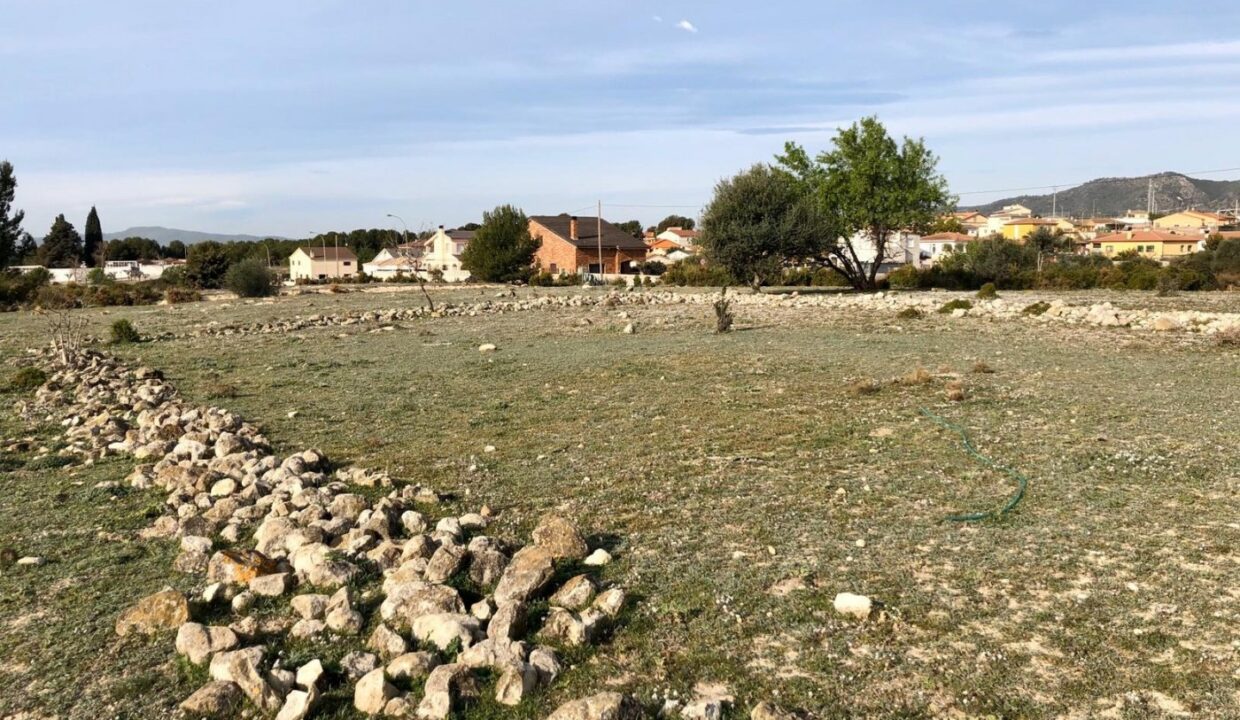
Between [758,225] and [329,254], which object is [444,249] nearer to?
[329,254]

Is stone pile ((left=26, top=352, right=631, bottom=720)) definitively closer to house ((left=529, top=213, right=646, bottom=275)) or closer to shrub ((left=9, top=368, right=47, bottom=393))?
shrub ((left=9, top=368, right=47, bottom=393))

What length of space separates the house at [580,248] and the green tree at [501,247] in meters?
14.5

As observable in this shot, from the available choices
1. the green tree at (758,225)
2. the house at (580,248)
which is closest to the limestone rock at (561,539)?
the green tree at (758,225)

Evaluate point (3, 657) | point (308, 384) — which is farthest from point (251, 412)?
point (3, 657)

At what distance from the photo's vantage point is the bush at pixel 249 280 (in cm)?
4197

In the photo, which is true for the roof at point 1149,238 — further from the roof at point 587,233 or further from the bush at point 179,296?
the bush at point 179,296

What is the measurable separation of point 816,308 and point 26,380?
20.2 metres

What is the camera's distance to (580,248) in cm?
6781

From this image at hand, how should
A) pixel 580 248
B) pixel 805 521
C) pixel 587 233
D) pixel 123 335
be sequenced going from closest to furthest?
pixel 805 521
pixel 123 335
pixel 580 248
pixel 587 233

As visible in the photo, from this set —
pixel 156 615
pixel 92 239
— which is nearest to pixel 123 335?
pixel 156 615

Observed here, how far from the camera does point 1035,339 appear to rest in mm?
17734

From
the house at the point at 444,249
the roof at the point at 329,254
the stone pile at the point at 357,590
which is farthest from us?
the roof at the point at 329,254

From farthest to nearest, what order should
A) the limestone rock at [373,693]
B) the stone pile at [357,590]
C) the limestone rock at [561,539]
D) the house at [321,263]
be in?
1. the house at [321,263]
2. the limestone rock at [561,539]
3. the stone pile at [357,590]
4. the limestone rock at [373,693]

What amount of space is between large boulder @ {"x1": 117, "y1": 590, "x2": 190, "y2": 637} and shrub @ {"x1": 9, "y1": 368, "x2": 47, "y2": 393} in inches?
432
